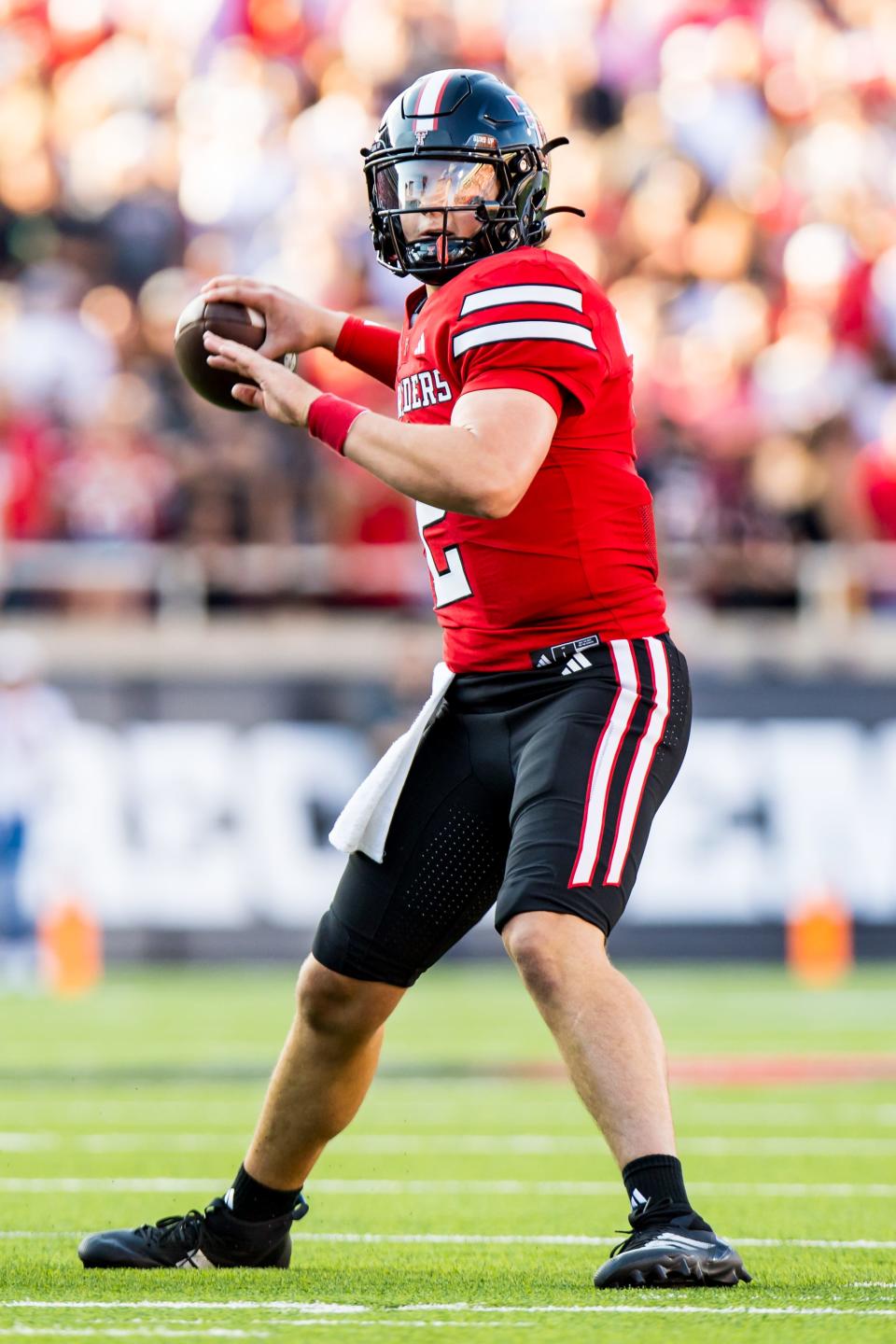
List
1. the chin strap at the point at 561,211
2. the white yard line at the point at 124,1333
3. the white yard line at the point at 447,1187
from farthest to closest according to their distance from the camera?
the white yard line at the point at 447,1187 < the chin strap at the point at 561,211 < the white yard line at the point at 124,1333

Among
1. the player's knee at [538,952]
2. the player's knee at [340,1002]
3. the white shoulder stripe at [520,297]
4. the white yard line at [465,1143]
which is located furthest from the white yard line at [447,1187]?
the white shoulder stripe at [520,297]

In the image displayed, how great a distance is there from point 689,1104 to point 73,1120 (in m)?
1.88

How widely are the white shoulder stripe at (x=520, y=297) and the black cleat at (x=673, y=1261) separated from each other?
58.9 inches

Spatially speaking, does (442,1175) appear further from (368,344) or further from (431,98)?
(431,98)

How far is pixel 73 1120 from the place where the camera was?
6.95m

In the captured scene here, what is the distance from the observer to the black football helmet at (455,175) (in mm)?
4246

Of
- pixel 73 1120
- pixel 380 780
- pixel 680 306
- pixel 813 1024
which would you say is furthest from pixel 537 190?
pixel 680 306

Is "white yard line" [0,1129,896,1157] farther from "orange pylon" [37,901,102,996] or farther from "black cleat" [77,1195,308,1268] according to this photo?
"orange pylon" [37,901,102,996]

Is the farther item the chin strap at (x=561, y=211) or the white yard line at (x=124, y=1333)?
the chin strap at (x=561, y=211)

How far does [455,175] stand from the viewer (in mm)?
4242

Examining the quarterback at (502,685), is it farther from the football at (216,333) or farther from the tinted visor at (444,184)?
the football at (216,333)

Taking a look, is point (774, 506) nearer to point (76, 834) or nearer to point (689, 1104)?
point (76, 834)

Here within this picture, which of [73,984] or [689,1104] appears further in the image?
[73,984]

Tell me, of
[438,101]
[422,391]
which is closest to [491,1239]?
[422,391]
